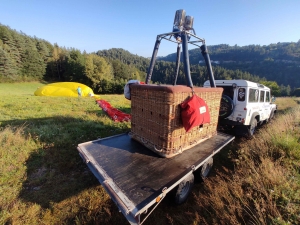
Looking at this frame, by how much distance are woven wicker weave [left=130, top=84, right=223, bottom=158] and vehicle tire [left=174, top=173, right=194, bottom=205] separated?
0.55m

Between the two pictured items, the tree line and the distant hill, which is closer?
the tree line

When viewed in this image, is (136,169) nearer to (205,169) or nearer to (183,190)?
(183,190)

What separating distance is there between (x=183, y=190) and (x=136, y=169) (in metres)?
1.12

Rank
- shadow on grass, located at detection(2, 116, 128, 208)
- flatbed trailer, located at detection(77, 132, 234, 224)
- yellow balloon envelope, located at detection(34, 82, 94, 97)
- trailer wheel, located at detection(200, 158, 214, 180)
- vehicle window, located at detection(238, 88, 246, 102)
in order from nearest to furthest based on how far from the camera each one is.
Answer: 1. flatbed trailer, located at detection(77, 132, 234, 224)
2. shadow on grass, located at detection(2, 116, 128, 208)
3. trailer wheel, located at detection(200, 158, 214, 180)
4. vehicle window, located at detection(238, 88, 246, 102)
5. yellow balloon envelope, located at detection(34, 82, 94, 97)

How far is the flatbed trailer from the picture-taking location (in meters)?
1.92

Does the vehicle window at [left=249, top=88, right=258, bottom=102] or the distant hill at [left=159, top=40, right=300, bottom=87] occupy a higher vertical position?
the distant hill at [left=159, top=40, right=300, bottom=87]

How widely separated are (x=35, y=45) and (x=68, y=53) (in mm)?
9307

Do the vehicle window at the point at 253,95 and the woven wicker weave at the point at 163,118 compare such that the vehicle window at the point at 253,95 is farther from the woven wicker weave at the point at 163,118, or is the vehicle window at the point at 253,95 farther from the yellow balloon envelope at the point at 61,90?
the yellow balloon envelope at the point at 61,90

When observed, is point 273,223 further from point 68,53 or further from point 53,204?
point 68,53

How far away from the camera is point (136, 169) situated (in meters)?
2.61

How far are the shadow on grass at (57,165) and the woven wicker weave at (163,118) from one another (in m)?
1.79

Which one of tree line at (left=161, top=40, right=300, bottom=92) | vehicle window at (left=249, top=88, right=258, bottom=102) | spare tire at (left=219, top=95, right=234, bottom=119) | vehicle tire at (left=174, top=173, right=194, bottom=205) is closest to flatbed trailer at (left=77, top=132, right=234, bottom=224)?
vehicle tire at (left=174, top=173, right=194, bottom=205)

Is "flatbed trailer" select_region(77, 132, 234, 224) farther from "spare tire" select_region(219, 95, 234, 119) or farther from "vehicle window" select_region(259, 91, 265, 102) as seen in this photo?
"vehicle window" select_region(259, 91, 265, 102)

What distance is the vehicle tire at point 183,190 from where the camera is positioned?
8.80 feet
